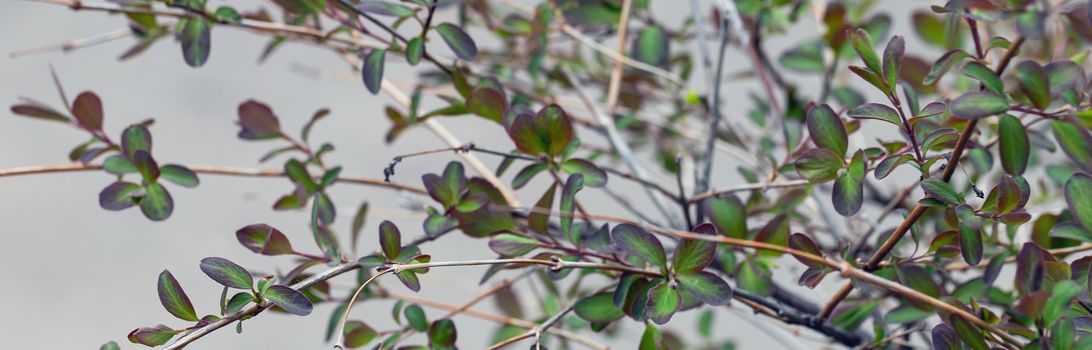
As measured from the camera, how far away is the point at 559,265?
426mm

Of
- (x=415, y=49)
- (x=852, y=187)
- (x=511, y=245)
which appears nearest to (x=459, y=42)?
(x=415, y=49)

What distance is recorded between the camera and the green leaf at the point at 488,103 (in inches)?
22.0

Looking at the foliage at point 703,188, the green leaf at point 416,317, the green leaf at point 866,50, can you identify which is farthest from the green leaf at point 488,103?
the green leaf at point 866,50

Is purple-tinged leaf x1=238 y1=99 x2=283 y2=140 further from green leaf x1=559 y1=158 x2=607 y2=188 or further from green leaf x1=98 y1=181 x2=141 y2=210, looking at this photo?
green leaf x1=559 y1=158 x2=607 y2=188

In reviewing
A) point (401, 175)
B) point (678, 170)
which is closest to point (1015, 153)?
point (678, 170)

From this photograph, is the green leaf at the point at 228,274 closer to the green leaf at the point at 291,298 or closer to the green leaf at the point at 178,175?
the green leaf at the point at 291,298

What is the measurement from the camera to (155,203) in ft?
1.88

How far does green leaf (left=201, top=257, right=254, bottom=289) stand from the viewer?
1.35ft

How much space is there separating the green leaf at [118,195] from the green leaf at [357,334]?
147 mm

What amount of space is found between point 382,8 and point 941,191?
29cm

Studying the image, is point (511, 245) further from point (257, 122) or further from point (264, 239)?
point (257, 122)

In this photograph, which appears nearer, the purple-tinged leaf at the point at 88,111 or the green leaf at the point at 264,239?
the green leaf at the point at 264,239

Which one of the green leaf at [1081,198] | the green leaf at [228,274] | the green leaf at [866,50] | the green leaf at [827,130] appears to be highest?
the green leaf at [866,50]

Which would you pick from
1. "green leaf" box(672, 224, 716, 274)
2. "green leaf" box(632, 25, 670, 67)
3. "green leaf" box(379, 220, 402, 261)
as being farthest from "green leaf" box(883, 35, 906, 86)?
"green leaf" box(632, 25, 670, 67)
